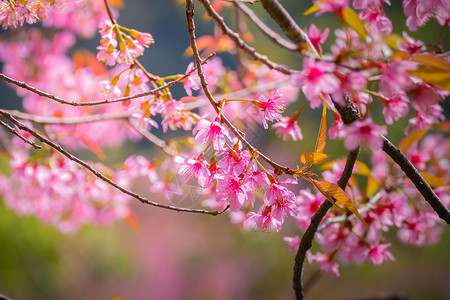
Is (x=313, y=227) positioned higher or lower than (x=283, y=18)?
lower

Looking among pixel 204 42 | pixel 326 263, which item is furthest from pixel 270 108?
pixel 204 42

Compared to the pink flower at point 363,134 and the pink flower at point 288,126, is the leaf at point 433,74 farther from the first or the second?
the pink flower at point 288,126

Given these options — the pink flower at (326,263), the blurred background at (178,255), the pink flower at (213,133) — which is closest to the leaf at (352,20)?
the pink flower at (213,133)

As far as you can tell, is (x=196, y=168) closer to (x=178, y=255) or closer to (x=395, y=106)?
(x=395, y=106)

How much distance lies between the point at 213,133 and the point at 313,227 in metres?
0.17

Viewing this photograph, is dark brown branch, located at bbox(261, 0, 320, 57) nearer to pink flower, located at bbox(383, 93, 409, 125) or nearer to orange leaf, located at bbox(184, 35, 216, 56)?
pink flower, located at bbox(383, 93, 409, 125)

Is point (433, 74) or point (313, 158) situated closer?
point (433, 74)

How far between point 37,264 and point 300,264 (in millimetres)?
2064

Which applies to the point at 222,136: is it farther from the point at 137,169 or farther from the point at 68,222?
the point at 68,222

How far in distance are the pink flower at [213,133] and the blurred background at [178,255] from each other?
1445mm

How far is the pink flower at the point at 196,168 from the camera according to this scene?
320 millimetres

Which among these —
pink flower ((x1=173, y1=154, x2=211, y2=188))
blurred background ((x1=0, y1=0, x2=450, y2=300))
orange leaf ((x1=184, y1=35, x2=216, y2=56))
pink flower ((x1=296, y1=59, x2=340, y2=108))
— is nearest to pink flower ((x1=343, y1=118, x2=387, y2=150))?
pink flower ((x1=296, y1=59, x2=340, y2=108))

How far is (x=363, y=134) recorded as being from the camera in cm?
26

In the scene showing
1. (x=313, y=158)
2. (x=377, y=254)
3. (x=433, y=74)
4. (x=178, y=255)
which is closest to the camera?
(x=433, y=74)
